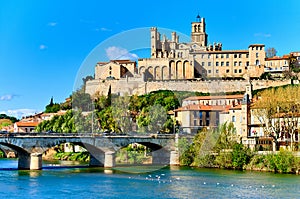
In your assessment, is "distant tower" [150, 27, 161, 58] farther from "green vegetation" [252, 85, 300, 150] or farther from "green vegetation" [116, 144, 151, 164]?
"green vegetation" [252, 85, 300, 150]

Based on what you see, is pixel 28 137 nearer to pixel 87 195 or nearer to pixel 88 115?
pixel 87 195

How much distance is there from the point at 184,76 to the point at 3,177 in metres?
51.9

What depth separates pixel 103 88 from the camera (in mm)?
83062

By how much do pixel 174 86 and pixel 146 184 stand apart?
4989 cm

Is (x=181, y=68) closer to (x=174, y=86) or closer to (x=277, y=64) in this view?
(x=174, y=86)

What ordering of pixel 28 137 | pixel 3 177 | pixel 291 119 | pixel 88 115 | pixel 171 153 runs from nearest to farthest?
pixel 3 177 → pixel 28 137 → pixel 291 119 → pixel 171 153 → pixel 88 115

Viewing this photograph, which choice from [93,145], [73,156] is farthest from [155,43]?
[93,145]

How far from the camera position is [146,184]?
115 ft

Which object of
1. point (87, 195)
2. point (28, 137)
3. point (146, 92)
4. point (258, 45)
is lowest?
point (87, 195)

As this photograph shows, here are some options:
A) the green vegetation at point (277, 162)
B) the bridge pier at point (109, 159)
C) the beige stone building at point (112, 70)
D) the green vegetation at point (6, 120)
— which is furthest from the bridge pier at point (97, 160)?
the green vegetation at point (6, 120)

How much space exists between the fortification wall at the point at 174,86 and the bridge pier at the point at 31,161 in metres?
37.3

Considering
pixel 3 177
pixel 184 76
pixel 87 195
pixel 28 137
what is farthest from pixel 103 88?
pixel 87 195

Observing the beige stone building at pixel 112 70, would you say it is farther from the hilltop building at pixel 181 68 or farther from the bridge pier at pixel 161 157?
the bridge pier at pixel 161 157

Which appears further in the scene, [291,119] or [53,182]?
[291,119]
